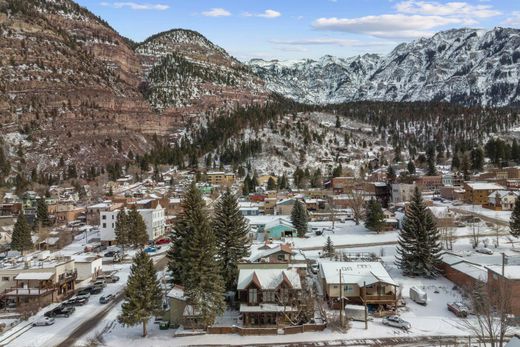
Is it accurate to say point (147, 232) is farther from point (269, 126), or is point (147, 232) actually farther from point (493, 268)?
point (269, 126)

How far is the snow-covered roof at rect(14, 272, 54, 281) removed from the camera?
43094mm

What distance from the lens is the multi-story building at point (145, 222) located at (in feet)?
228

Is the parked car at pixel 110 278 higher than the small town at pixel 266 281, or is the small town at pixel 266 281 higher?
the small town at pixel 266 281

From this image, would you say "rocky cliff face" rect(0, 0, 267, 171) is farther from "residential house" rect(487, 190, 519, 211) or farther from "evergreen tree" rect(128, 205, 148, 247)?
"residential house" rect(487, 190, 519, 211)

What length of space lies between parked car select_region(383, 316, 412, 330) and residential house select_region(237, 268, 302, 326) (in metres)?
6.42

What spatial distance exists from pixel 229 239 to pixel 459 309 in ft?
60.4

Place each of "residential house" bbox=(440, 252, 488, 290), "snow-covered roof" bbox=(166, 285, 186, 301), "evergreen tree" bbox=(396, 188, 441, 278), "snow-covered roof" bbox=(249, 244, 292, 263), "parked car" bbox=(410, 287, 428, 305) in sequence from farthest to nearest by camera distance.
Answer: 1. "evergreen tree" bbox=(396, 188, 441, 278)
2. "snow-covered roof" bbox=(249, 244, 292, 263)
3. "residential house" bbox=(440, 252, 488, 290)
4. "parked car" bbox=(410, 287, 428, 305)
5. "snow-covered roof" bbox=(166, 285, 186, 301)

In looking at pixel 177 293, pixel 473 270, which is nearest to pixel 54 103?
pixel 177 293

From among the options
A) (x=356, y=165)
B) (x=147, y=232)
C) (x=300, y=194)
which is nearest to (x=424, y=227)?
(x=147, y=232)

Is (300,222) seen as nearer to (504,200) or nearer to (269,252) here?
(269,252)

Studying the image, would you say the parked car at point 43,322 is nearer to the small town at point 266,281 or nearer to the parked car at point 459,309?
the small town at point 266,281


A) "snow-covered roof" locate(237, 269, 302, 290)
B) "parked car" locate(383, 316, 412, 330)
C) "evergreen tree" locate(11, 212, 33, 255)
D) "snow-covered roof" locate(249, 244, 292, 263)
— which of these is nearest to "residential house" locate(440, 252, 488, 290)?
"parked car" locate(383, 316, 412, 330)

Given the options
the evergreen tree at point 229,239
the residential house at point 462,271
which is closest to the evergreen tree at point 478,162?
the residential house at point 462,271

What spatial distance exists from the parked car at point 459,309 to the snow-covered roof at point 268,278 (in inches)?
464
